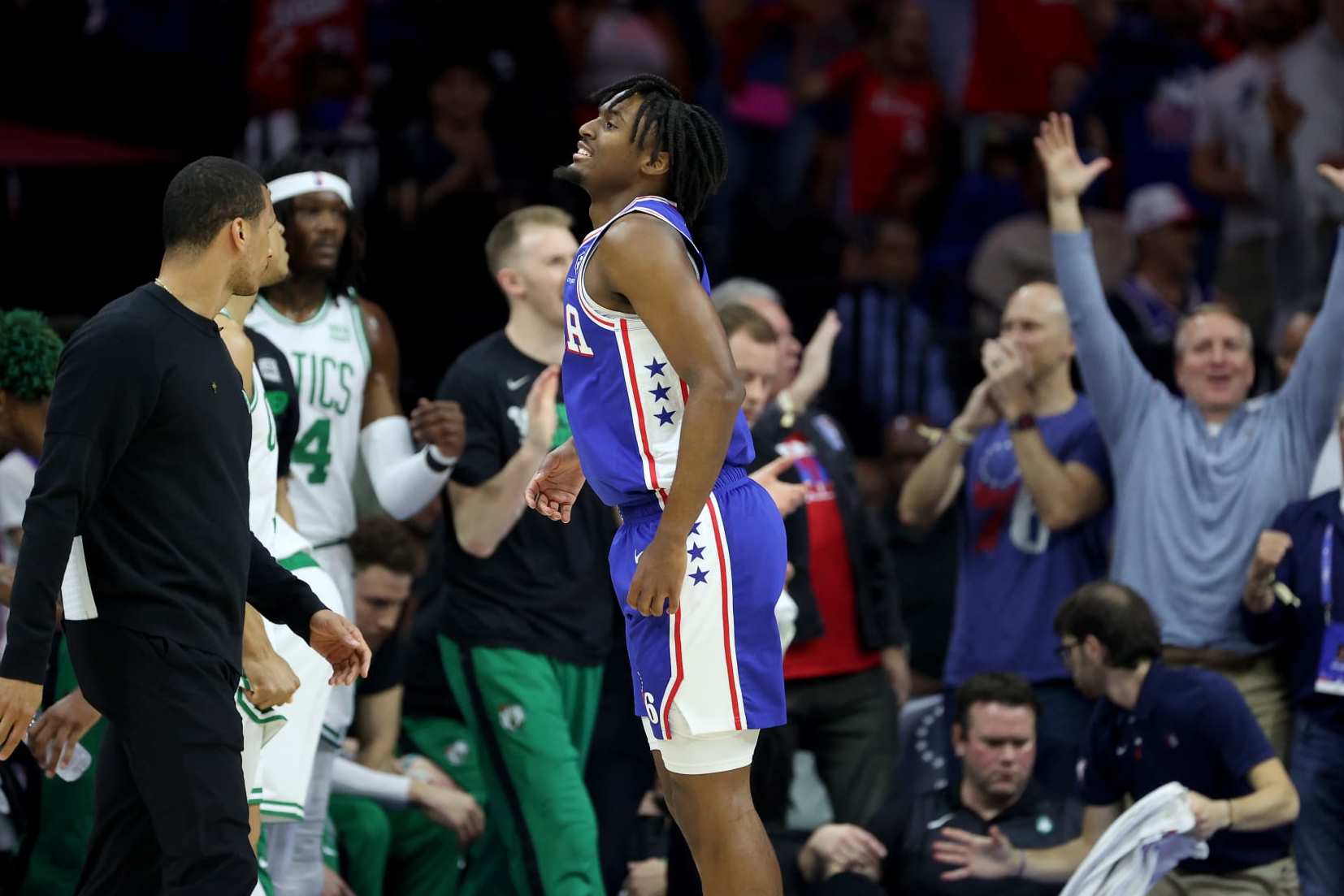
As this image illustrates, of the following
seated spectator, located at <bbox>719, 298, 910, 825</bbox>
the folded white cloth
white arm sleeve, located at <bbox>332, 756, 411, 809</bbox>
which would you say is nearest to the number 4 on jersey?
white arm sleeve, located at <bbox>332, 756, 411, 809</bbox>

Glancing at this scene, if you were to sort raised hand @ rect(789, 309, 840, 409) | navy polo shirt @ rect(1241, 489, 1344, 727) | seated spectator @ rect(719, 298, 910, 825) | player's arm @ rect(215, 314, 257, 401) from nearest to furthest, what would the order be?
player's arm @ rect(215, 314, 257, 401) < navy polo shirt @ rect(1241, 489, 1344, 727) < seated spectator @ rect(719, 298, 910, 825) < raised hand @ rect(789, 309, 840, 409)

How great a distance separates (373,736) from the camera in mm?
6309

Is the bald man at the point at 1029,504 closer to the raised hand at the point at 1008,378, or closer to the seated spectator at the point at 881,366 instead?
the raised hand at the point at 1008,378

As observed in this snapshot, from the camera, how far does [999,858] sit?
19.0 ft

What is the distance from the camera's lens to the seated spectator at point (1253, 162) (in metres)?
9.59

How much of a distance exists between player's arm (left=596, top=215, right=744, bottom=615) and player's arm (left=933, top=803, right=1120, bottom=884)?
236 cm

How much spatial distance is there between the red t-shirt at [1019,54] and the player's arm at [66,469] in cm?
753

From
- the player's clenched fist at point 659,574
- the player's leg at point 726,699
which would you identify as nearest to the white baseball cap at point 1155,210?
the player's leg at point 726,699

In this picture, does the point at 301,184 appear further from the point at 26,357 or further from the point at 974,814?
the point at 974,814

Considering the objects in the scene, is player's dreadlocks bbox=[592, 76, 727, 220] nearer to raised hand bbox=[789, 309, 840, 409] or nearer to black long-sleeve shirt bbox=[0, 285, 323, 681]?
black long-sleeve shirt bbox=[0, 285, 323, 681]

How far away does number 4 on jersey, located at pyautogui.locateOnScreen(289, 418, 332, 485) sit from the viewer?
19.0 ft

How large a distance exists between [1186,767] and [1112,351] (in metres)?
1.47

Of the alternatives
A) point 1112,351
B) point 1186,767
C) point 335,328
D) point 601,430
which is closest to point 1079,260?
point 1112,351

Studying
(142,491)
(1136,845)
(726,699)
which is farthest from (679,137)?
(1136,845)
